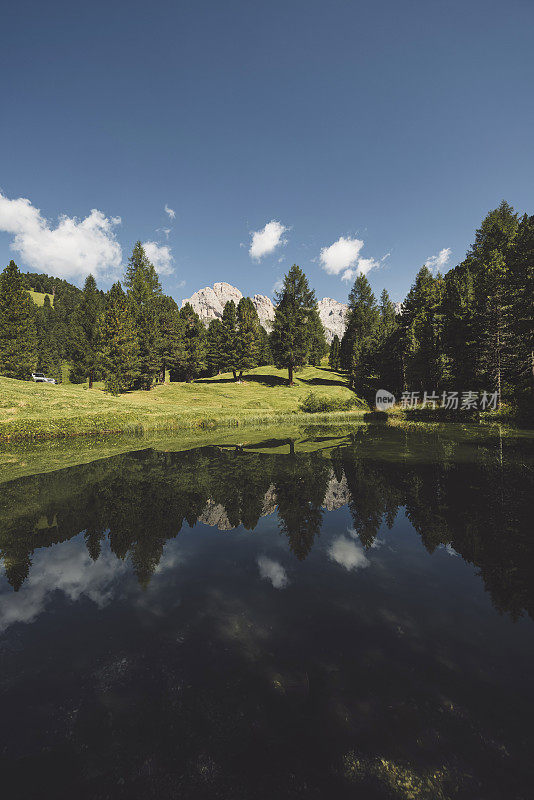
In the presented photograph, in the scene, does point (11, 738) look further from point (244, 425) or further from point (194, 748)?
point (244, 425)

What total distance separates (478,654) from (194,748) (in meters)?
4.10

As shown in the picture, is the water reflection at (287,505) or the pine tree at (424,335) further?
the pine tree at (424,335)

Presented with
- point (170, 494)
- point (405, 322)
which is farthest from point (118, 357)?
point (405, 322)

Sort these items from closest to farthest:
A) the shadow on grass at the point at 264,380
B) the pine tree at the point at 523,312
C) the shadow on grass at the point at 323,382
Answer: the pine tree at the point at 523,312
the shadow on grass at the point at 264,380
the shadow on grass at the point at 323,382

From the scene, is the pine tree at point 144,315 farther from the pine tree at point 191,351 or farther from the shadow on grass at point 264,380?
the shadow on grass at point 264,380

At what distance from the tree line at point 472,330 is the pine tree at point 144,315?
39128 mm

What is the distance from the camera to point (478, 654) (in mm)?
4473

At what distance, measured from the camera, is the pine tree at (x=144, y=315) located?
52.8 meters

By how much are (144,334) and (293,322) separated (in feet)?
89.2

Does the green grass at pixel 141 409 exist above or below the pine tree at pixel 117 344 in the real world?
below

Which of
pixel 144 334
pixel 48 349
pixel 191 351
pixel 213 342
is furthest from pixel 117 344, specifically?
pixel 48 349

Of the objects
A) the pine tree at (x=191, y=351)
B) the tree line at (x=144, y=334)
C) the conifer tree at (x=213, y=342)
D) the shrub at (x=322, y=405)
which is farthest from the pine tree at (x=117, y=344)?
the shrub at (x=322, y=405)

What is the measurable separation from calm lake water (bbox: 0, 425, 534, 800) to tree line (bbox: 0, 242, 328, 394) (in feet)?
140

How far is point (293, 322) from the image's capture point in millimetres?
57562
